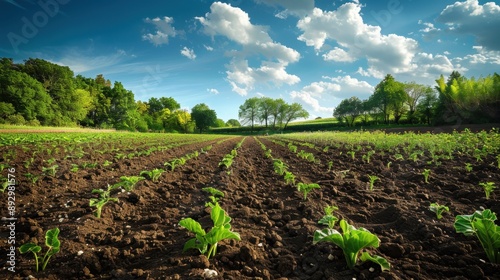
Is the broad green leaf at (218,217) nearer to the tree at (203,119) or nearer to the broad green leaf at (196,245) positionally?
the broad green leaf at (196,245)

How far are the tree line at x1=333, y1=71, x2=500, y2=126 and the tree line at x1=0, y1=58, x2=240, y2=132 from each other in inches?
2309

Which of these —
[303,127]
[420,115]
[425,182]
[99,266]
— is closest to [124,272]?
[99,266]

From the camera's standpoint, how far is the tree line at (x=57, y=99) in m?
33.9

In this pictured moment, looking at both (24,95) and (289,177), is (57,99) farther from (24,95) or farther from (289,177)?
(289,177)

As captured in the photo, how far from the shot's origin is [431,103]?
49500mm

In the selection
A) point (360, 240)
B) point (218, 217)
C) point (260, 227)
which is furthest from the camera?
point (260, 227)

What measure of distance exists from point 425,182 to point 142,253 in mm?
5996

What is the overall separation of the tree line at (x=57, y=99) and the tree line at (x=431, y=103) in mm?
58657

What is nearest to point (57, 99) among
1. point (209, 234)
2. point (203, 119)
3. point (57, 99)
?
point (57, 99)

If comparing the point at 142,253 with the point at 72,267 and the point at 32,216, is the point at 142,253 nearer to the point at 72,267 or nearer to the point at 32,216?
the point at 72,267

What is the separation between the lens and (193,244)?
2436mm

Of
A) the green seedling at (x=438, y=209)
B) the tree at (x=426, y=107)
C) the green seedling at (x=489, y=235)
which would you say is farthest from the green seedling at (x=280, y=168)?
the tree at (x=426, y=107)

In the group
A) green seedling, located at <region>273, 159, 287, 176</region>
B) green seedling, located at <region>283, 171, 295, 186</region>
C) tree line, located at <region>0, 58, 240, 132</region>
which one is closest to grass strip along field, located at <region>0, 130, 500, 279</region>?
green seedling, located at <region>283, 171, 295, 186</region>

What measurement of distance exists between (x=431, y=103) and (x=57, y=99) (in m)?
73.2
